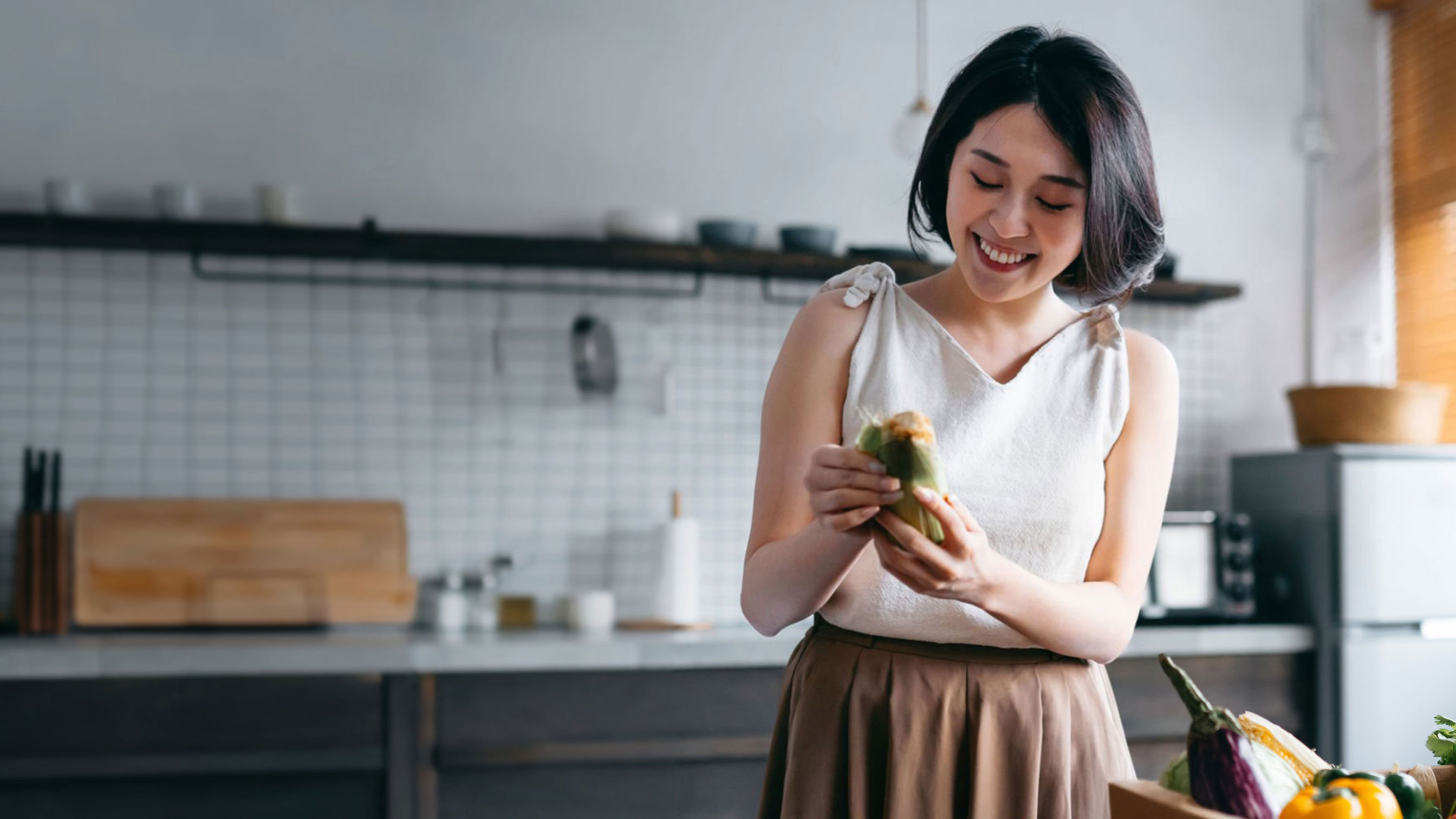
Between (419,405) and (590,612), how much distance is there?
690 millimetres

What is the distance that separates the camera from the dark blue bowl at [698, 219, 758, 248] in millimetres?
3029

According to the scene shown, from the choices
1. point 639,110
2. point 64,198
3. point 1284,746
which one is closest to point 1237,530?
point 639,110

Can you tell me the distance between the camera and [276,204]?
112 inches

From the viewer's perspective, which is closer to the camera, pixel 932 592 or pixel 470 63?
pixel 932 592

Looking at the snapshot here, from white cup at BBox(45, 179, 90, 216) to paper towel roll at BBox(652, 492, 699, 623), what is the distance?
5.17ft

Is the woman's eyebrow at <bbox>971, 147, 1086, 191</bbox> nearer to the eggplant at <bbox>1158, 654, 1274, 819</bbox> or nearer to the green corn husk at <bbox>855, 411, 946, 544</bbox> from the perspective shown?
the green corn husk at <bbox>855, 411, 946, 544</bbox>

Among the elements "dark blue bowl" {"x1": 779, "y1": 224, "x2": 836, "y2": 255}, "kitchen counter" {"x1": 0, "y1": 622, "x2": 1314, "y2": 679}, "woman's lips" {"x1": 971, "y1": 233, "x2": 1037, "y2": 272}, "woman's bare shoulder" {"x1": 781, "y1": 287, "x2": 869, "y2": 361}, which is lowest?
"kitchen counter" {"x1": 0, "y1": 622, "x2": 1314, "y2": 679}

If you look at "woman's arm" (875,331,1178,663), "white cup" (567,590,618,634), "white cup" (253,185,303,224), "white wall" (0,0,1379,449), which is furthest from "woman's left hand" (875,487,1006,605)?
"white wall" (0,0,1379,449)

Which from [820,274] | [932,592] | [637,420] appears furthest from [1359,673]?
[932,592]

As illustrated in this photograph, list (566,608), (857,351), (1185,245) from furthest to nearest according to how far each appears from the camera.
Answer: (1185,245) → (566,608) → (857,351)

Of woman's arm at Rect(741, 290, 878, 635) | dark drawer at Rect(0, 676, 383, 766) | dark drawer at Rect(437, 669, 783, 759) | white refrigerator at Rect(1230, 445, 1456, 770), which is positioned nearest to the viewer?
woman's arm at Rect(741, 290, 878, 635)

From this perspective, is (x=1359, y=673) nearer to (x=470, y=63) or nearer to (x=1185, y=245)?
(x=1185, y=245)

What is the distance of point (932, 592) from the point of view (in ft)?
2.97

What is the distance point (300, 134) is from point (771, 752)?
2.43 metres
